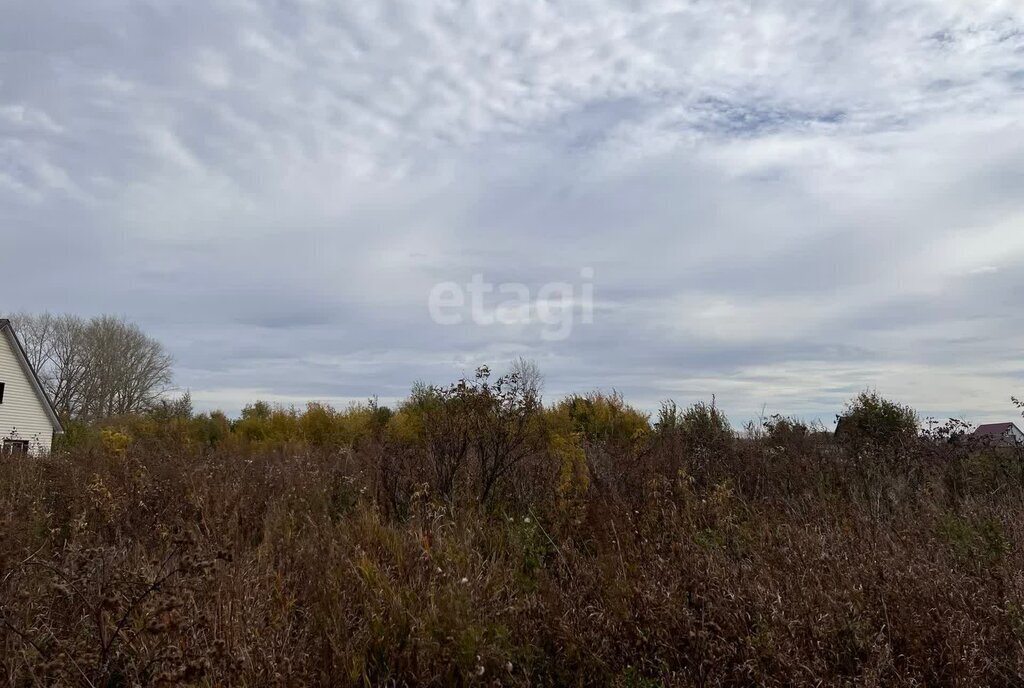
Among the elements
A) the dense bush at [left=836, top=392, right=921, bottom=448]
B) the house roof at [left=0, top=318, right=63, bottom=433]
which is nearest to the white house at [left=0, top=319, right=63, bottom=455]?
the house roof at [left=0, top=318, right=63, bottom=433]

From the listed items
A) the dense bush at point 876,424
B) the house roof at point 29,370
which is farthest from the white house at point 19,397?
the dense bush at point 876,424

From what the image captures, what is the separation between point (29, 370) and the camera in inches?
1423

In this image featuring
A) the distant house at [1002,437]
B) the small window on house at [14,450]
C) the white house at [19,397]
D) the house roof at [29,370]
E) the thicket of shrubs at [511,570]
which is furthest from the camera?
the house roof at [29,370]

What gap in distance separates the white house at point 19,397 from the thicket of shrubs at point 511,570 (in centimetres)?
3095

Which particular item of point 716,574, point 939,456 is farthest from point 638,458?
point 716,574

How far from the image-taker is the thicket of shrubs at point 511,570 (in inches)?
146

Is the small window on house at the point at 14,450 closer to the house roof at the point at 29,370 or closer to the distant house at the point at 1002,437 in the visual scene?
the distant house at the point at 1002,437

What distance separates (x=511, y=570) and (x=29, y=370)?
1547 inches

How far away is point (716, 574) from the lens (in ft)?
14.4

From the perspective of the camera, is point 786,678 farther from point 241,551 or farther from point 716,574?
point 241,551

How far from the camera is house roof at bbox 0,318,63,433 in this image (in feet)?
114

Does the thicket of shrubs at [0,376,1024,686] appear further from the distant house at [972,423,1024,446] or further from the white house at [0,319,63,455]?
the white house at [0,319,63,455]

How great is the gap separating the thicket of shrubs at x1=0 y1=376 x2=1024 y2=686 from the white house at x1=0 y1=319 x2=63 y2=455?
31.0 metres

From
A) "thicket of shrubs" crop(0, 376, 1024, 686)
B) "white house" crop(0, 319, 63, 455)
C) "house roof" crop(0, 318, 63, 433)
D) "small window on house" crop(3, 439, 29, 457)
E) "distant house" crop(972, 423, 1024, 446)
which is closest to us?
"thicket of shrubs" crop(0, 376, 1024, 686)
